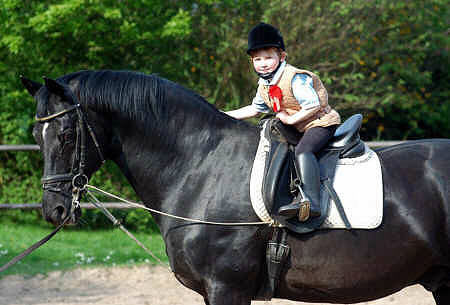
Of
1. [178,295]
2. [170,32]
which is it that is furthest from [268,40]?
[170,32]

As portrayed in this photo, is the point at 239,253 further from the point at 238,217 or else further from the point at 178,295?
the point at 178,295

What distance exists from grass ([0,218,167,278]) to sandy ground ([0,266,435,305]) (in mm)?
239

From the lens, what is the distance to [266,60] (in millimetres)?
2990

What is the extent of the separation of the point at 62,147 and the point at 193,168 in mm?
762

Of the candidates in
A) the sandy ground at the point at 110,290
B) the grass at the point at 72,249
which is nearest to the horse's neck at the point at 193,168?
the sandy ground at the point at 110,290

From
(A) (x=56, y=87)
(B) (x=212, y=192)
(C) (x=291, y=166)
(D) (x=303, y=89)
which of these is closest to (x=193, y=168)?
(B) (x=212, y=192)

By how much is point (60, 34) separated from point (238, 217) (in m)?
6.14

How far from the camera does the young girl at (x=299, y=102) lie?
281cm

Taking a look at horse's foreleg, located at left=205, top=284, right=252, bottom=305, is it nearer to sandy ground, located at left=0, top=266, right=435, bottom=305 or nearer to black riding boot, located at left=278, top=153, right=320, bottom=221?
black riding boot, located at left=278, top=153, right=320, bottom=221

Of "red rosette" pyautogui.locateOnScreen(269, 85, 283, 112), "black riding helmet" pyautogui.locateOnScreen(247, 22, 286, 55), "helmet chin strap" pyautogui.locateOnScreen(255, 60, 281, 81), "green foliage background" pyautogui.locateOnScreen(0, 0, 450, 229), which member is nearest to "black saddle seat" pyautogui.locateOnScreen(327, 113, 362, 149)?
Result: "red rosette" pyautogui.locateOnScreen(269, 85, 283, 112)

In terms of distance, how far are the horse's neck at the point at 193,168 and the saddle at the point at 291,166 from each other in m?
0.14

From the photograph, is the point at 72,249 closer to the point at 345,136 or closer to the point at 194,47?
the point at 194,47

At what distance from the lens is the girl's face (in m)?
2.99

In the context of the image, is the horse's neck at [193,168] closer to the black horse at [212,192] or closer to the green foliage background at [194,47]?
the black horse at [212,192]
